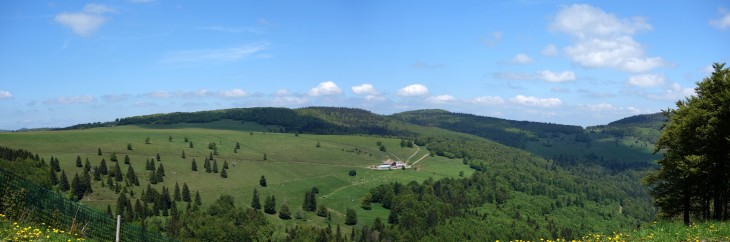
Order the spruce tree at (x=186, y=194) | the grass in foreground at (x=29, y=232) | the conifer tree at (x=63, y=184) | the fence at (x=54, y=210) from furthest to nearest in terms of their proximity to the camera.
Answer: the spruce tree at (x=186, y=194), the conifer tree at (x=63, y=184), the fence at (x=54, y=210), the grass in foreground at (x=29, y=232)

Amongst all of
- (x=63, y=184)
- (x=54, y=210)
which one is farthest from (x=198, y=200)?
(x=54, y=210)

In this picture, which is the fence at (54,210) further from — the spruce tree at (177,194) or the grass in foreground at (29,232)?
the spruce tree at (177,194)

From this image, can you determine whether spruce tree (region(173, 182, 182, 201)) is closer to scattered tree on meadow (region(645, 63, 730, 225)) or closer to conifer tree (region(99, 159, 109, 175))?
conifer tree (region(99, 159, 109, 175))

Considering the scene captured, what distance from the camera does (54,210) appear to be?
23.5 metres

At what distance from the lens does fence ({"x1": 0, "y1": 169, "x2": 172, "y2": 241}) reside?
2266 cm

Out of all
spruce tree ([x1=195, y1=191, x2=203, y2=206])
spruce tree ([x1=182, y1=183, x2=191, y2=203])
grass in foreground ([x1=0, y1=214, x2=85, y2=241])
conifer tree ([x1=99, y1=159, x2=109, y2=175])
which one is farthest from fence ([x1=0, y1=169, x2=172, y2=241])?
conifer tree ([x1=99, y1=159, x2=109, y2=175])

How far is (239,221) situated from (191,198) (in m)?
32.9

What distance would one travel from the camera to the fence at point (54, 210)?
74.3 ft

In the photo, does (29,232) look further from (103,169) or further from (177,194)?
(103,169)

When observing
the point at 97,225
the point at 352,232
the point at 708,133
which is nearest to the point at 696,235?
the point at 708,133

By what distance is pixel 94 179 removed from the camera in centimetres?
18662

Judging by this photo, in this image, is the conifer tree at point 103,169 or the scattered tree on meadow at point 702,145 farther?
the conifer tree at point 103,169

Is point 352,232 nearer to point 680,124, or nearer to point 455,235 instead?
point 455,235

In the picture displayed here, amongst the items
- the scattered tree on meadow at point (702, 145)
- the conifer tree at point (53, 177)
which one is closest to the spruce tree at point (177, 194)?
the conifer tree at point (53, 177)
